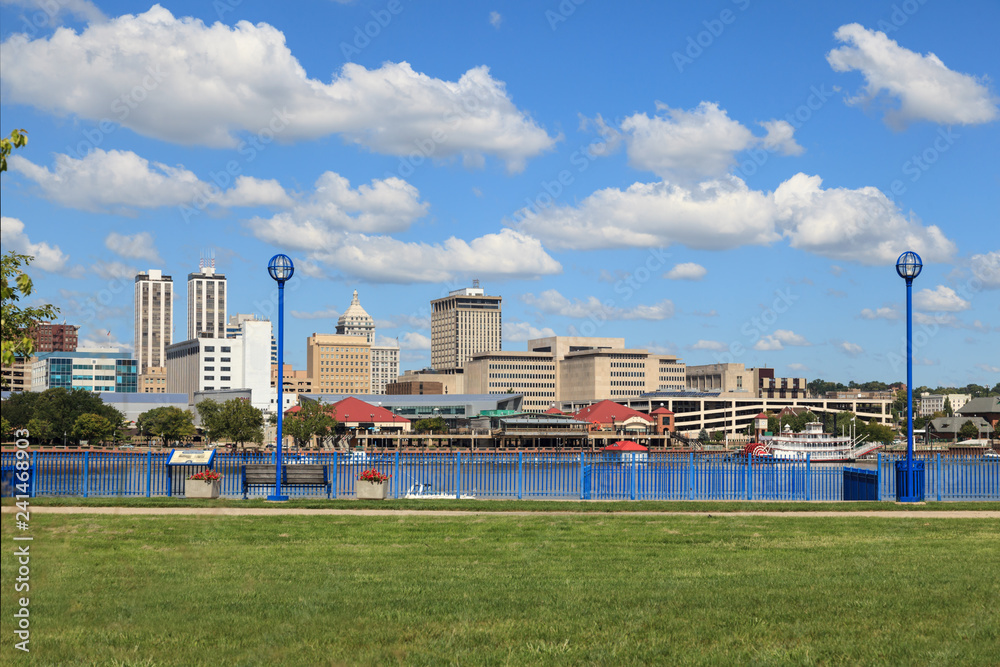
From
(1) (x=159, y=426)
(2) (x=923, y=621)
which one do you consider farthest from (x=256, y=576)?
(1) (x=159, y=426)

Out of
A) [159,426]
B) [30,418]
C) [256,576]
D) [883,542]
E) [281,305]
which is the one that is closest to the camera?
[256,576]

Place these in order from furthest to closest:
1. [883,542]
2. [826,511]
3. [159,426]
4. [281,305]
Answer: [159,426] → [281,305] → [826,511] → [883,542]

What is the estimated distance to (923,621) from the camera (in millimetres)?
10742

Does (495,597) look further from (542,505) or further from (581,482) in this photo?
(581,482)

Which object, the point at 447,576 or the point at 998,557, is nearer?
the point at 447,576

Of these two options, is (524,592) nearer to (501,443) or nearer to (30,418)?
(30,418)

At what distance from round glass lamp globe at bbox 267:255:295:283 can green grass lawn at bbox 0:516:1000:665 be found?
1269 cm

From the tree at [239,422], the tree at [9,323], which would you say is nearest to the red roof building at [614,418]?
the tree at [239,422]

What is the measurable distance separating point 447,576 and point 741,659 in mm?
5318

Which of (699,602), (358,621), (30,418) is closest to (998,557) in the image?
(699,602)

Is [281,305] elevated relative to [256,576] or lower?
elevated

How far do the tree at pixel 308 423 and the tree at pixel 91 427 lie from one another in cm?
2921

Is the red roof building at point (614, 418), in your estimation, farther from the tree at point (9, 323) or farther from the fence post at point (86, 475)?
the tree at point (9, 323)

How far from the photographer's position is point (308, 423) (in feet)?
489
